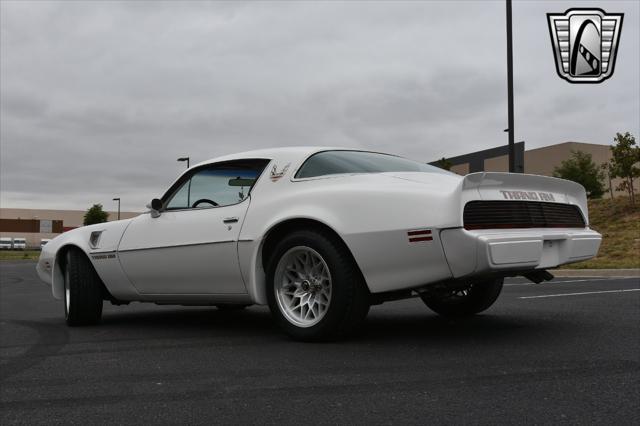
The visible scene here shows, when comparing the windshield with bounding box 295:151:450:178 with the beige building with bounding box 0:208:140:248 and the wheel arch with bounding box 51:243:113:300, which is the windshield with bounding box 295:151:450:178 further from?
the beige building with bounding box 0:208:140:248

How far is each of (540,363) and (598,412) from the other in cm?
89

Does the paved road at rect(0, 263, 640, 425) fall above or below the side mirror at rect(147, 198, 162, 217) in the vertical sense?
Answer: below

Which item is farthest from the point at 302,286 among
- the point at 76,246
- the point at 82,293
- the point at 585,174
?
the point at 585,174

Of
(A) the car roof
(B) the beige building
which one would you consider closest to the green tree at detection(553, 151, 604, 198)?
(A) the car roof

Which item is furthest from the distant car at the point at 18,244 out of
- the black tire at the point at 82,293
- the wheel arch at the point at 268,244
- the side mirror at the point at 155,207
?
the wheel arch at the point at 268,244

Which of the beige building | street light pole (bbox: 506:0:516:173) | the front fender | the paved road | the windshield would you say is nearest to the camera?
the paved road

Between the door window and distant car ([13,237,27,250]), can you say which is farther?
distant car ([13,237,27,250])

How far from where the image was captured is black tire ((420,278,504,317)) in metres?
5.31

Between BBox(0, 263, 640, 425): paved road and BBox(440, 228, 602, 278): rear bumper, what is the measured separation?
0.51 m

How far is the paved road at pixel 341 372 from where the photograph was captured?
2.77 m

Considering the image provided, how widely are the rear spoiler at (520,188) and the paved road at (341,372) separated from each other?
36.8 inches

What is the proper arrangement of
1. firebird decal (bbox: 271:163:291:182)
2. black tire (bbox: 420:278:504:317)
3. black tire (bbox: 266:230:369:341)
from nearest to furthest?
1. black tire (bbox: 266:230:369:341)
2. firebird decal (bbox: 271:163:291:182)
3. black tire (bbox: 420:278:504:317)

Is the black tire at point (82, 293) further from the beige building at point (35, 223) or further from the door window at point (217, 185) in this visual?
the beige building at point (35, 223)

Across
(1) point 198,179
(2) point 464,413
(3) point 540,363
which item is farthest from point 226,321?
(2) point 464,413
